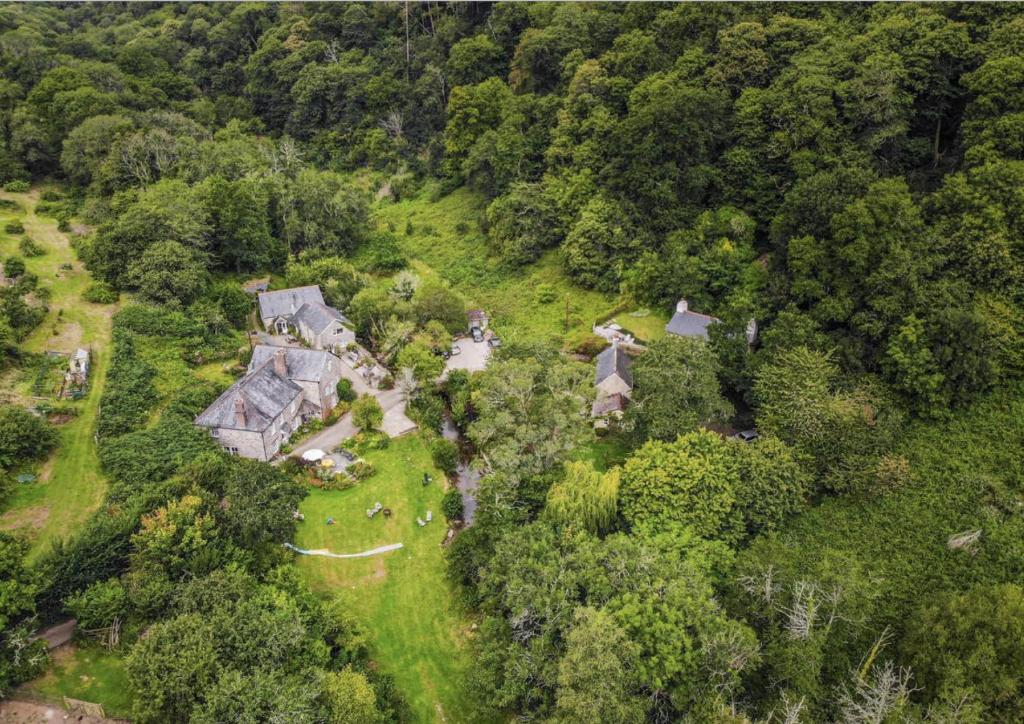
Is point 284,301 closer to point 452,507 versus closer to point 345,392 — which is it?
point 345,392

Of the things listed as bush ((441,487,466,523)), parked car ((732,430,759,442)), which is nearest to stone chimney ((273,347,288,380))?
bush ((441,487,466,523))

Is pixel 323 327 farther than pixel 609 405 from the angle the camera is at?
Yes

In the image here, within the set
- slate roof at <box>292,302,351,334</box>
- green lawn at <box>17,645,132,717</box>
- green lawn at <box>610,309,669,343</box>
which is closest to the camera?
green lawn at <box>17,645,132,717</box>

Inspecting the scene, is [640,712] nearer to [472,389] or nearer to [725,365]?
[725,365]

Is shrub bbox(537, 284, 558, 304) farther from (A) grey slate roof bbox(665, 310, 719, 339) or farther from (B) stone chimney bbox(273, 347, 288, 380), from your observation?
(B) stone chimney bbox(273, 347, 288, 380)

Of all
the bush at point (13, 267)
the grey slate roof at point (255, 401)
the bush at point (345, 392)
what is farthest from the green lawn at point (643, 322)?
the bush at point (13, 267)

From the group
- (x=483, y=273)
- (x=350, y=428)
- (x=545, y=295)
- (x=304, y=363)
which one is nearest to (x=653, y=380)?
Result: (x=350, y=428)

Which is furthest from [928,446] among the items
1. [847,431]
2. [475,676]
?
[475,676]

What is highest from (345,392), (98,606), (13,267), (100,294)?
(13,267)
